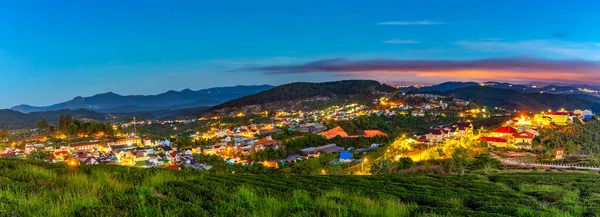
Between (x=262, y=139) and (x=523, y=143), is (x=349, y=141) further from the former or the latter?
(x=523, y=143)

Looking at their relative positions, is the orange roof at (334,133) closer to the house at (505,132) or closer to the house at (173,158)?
the house at (505,132)

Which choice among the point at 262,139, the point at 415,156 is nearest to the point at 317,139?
the point at 262,139

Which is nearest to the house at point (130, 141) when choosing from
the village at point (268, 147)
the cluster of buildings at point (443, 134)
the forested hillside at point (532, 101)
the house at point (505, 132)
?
the village at point (268, 147)

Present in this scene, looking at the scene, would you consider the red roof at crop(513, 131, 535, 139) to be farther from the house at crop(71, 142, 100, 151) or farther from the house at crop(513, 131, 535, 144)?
the house at crop(71, 142, 100, 151)

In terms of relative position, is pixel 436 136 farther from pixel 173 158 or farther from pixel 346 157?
pixel 173 158

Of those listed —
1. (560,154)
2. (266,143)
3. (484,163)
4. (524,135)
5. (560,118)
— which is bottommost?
(266,143)

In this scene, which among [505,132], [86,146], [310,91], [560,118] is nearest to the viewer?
[505,132]

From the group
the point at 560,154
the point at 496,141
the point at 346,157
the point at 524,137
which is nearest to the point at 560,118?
the point at 524,137

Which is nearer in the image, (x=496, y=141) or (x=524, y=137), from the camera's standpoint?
(x=524, y=137)
